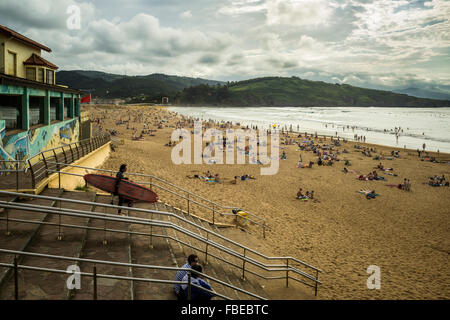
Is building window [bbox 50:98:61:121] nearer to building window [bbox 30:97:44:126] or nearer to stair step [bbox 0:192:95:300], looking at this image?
building window [bbox 30:97:44:126]

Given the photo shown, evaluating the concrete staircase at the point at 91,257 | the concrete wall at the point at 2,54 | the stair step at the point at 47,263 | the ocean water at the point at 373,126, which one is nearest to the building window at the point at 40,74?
the concrete wall at the point at 2,54

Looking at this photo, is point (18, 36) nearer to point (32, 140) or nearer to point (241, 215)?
point (32, 140)

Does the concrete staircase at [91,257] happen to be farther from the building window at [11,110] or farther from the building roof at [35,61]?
the building roof at [35,61]

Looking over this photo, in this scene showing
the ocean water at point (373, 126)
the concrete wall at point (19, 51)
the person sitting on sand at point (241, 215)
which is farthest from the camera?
the ocean water at point (373, 126)

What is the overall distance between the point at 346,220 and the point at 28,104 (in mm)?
15737

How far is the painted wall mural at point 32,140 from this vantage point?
9717 millimetres

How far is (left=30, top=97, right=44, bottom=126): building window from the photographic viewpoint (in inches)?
516

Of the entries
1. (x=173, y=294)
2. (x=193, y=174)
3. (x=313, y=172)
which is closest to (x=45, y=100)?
(x=193, y=174)

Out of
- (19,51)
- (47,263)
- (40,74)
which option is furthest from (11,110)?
(47,263)

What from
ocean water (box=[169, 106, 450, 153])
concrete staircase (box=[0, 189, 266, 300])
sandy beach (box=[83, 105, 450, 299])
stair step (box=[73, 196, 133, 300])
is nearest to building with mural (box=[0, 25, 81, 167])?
sandy beach (box=[83, 105, 450, 299])

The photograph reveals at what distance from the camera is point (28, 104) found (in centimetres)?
1125

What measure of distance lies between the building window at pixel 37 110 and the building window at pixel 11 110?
1.52m
